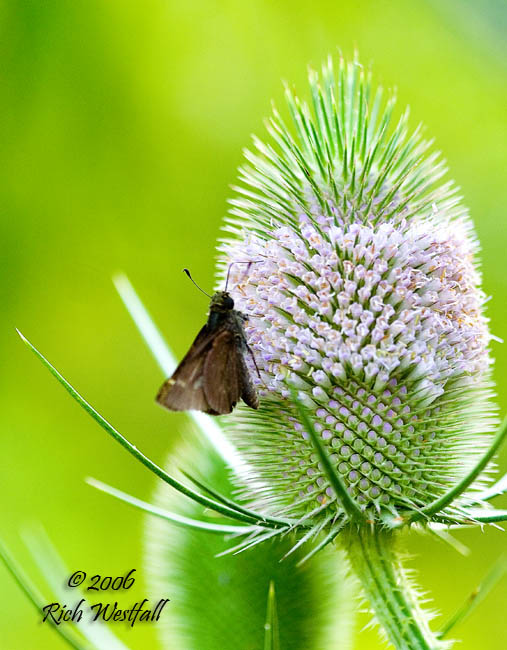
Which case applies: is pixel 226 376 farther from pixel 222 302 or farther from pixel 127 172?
pixel 127 172

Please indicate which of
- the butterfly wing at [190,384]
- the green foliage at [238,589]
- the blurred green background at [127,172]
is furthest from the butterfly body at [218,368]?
the blurred green background at [127,172]

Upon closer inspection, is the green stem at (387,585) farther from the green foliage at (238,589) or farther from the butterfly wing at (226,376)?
the butterfly wing at (226,376)

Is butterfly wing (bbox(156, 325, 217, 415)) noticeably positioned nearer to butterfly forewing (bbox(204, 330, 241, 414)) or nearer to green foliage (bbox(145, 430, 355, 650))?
butterfly forewing (bbox(204, 330, 241, 414))

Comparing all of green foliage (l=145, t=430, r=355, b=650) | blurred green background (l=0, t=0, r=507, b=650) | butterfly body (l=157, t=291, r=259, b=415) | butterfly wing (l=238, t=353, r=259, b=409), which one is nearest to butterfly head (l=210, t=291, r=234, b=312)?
butterfly body (l=157, t=291, r=259, b=415)

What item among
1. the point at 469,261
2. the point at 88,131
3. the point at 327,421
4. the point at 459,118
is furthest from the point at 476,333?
the point at 88,131

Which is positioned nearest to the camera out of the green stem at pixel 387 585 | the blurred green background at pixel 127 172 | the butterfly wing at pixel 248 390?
the green stem at pixel 387 585

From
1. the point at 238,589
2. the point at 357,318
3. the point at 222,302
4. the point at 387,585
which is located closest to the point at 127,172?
the point at 222,302
